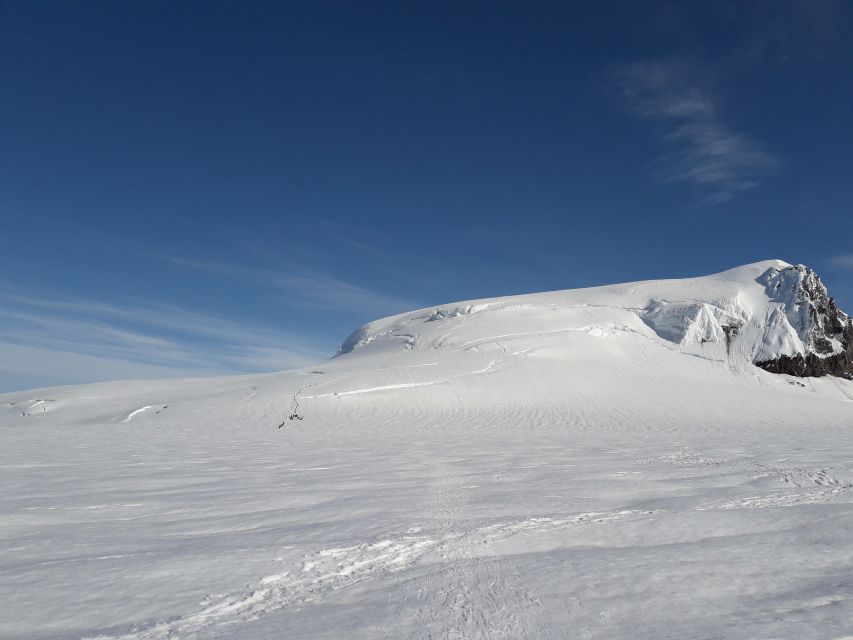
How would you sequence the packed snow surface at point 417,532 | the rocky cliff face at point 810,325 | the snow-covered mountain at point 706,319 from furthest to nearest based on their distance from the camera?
1. the rocky cliff face at point 810,325
2. the snow-covered mountain at point 706,319
3. the packed snow surface at point 417,532

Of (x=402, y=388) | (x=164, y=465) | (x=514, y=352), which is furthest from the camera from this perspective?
(x=514, y=352)

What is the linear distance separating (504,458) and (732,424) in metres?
11.5

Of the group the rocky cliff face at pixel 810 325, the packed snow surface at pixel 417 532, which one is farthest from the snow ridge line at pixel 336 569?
the rocky cliff face at pixel 810 325

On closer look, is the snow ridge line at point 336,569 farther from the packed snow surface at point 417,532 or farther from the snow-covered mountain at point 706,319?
the snow-covered mountain at point 706,319

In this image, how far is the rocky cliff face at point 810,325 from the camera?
2970 centimetres

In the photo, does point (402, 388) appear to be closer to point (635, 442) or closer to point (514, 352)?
point (514, 352)

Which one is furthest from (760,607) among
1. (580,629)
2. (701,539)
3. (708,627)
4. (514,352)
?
(514,352)

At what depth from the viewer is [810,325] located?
101ft

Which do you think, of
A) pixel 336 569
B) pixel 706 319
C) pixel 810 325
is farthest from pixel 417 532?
pixel 810 325

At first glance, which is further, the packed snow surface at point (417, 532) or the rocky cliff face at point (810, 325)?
the rocky cliff face at point (810, 325)

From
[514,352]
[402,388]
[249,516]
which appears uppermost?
[514,352]

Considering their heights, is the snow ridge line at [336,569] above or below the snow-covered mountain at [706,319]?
below

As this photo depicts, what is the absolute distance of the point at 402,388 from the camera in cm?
1928

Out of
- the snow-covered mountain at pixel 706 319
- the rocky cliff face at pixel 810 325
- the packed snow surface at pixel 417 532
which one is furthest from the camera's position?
the rocky cliff face at pixel 810 325
